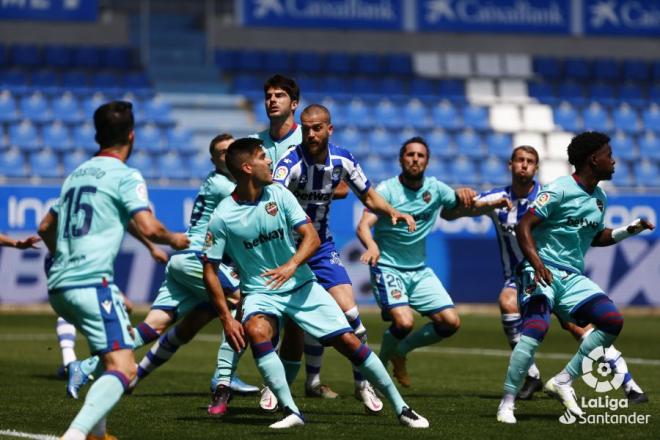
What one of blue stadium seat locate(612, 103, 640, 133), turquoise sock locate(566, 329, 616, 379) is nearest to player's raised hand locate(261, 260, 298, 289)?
turquoise sock locate(566, 329, 616, 379)

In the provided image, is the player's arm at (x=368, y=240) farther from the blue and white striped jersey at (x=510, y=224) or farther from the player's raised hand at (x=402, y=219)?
the blue and white striped jersey at (x=510, y=224)

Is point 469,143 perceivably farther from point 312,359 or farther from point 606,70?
point 312,359

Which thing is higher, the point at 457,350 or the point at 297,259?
the point at 297,259

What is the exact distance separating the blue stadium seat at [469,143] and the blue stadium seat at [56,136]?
8.89m

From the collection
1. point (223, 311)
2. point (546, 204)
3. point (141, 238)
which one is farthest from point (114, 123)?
point (546, 204)

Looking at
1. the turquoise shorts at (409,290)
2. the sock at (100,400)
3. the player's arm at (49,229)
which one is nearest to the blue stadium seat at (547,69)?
the turquoise shorts at (409,290)

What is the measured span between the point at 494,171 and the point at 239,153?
20.0 meters

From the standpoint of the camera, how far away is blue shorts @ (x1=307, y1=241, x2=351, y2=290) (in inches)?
381

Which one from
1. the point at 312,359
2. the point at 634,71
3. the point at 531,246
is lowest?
the point at 312,359

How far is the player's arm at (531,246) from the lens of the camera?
8.54 m

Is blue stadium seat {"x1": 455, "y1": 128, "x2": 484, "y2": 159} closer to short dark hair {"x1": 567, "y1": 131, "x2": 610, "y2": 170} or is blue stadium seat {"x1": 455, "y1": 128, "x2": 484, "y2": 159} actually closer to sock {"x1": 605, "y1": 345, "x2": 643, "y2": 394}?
sock {"x1": 605, "y1": 345, "x2": 643, "y2": 394}

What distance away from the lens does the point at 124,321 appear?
6.96 meters

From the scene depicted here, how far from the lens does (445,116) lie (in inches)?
1165

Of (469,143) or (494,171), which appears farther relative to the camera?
(469,143)
